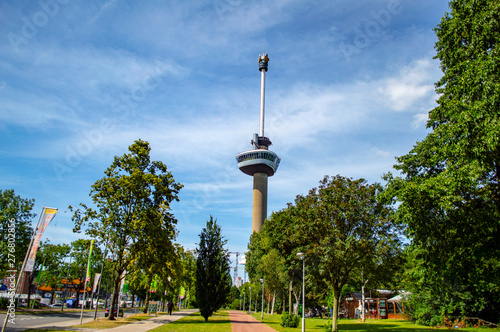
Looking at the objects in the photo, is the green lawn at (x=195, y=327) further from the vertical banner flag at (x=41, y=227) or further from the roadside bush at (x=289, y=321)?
the vertical banner flag at (x=41, y=227)

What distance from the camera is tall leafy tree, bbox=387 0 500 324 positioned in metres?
16.1

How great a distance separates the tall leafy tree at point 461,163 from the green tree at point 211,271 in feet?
74.7

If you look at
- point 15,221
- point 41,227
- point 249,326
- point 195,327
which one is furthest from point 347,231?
point 15,221

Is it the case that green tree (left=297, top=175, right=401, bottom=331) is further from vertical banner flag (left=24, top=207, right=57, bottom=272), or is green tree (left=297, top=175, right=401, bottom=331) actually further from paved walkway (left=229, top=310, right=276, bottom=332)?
vertical banner flag (left=24, top=207, right=57, bottom=272)

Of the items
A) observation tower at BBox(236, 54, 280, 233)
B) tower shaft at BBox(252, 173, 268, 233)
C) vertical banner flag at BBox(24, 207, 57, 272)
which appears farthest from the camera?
observation tower at BBox(236, 54, 280, 233)

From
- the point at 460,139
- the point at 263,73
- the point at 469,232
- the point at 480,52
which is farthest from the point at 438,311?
the point at 263,73

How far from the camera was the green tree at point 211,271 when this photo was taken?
122ft

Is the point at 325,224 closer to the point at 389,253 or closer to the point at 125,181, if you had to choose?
the point at 389,253

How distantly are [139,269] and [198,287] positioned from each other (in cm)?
688

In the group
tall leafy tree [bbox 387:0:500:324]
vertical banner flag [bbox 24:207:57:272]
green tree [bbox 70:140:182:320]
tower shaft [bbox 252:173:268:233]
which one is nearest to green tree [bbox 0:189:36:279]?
green tree [bbox 70:140:182:320]

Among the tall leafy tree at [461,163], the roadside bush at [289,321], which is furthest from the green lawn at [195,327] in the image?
the tall leafy tree at [461,163]

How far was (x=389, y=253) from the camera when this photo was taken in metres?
26.9

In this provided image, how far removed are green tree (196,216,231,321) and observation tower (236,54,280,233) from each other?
80.8 metres

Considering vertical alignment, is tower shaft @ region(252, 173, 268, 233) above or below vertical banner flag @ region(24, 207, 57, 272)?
above
